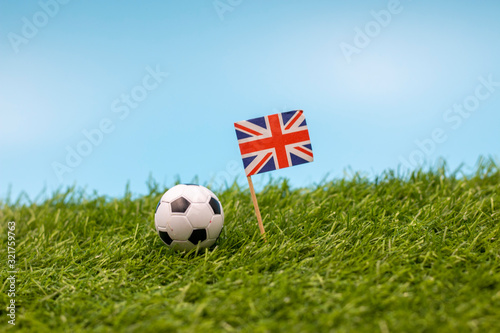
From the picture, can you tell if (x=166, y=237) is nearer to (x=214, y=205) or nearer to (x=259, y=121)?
(x=214, y=205)

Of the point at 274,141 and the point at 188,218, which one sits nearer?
the point at 188,218

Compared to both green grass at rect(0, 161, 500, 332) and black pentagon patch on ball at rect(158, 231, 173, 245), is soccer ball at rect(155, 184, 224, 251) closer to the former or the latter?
black pentagon patch on ball at rect(158, 231, 173, 245)

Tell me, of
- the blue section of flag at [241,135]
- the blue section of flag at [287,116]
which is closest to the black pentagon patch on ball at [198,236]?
the blue section of flag at [241,135]

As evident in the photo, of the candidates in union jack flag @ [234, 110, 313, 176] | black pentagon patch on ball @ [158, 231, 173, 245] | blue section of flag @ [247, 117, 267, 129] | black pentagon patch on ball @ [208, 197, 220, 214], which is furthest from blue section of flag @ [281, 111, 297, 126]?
black pentagon patch on ball @ [158, 231, 173, 245]

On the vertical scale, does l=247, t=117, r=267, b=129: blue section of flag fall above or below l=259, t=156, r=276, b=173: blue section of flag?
above

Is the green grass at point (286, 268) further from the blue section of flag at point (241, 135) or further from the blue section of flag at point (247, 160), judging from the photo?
the blue section of flag at point (241, 135)

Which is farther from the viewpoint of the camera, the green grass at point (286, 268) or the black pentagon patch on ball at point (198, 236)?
the black pentagon patch on ball at point (198, 236)

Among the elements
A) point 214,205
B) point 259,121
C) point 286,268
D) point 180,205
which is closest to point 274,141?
point 259,121
